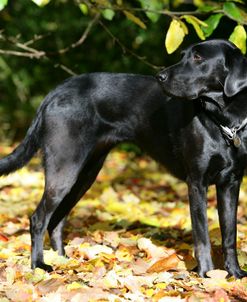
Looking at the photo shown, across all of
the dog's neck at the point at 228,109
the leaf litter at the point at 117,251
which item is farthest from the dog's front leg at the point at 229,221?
the dog's neck at the point at 228,109

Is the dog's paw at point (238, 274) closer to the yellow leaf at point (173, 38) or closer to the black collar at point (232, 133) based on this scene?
the black collar at point (232, 133)

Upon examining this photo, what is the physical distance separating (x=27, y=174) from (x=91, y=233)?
3249 millimetres

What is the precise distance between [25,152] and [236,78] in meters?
1.76

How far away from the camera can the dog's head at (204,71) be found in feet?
13.8

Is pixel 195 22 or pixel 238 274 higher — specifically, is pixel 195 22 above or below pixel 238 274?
above

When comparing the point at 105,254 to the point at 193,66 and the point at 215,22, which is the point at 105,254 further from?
the point at 215,22

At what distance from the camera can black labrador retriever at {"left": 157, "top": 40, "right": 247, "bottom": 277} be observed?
4.21 metres

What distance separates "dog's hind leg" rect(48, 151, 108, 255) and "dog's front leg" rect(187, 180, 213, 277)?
1.08 m

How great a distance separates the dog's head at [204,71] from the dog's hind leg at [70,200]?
1.13m

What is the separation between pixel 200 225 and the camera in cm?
432

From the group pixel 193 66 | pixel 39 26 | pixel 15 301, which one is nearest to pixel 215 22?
pixel 193 66

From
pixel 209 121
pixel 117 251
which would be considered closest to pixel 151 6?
pixel 209 121

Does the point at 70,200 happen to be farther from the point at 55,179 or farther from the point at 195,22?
the point at 195,22

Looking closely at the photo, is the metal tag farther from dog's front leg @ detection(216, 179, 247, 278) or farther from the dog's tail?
the dog's tail
